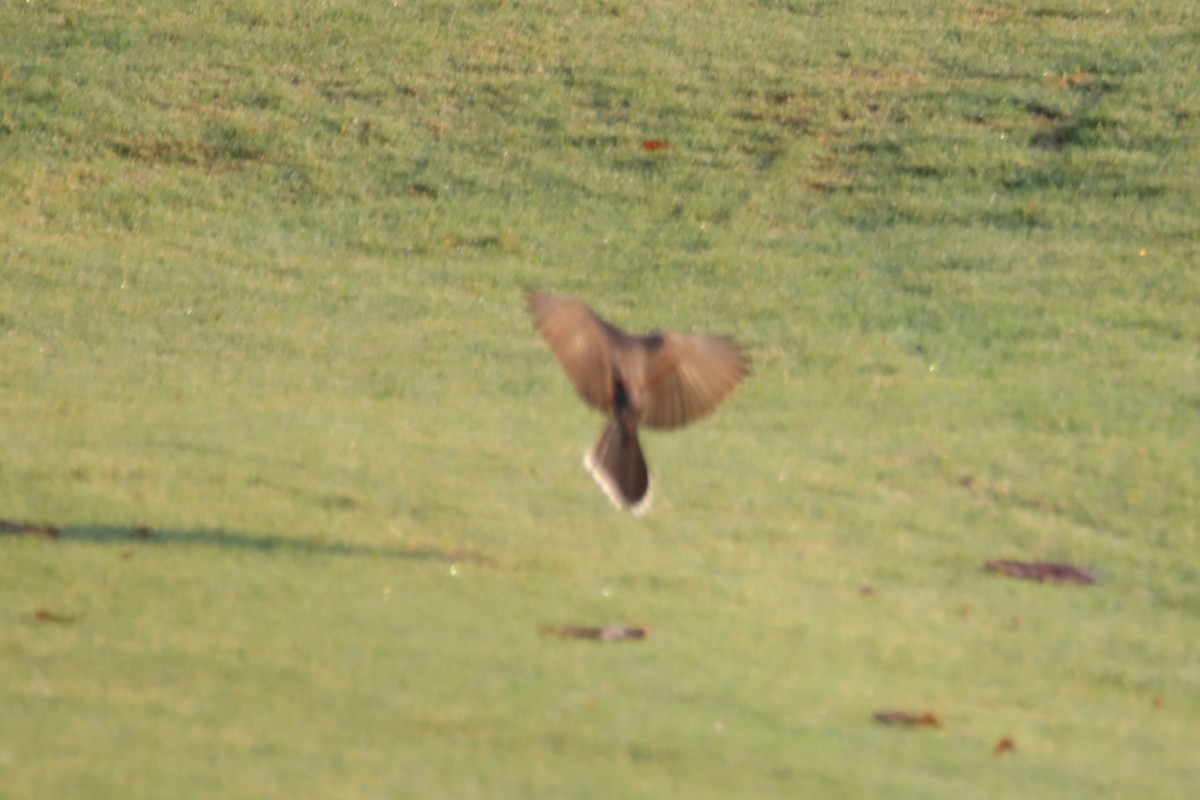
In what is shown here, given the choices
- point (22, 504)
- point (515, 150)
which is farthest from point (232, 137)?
point (22, 504)

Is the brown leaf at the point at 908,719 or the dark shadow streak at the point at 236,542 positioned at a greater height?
the brown leaf at the point at 908,719

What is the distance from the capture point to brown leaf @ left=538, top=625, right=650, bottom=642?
497 centimetres

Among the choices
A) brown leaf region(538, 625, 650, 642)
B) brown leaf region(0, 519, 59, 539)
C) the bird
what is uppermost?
the bird

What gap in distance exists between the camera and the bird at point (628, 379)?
5688mm

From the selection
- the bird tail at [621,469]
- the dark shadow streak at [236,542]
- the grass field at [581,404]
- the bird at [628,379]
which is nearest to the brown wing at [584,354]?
the bird at [628,379]

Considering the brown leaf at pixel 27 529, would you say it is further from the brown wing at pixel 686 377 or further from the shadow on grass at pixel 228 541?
the brown wing at pixel 686 377

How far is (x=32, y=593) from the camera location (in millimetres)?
5113

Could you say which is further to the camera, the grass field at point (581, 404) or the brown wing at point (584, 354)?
the brown wing at point (584, 354)

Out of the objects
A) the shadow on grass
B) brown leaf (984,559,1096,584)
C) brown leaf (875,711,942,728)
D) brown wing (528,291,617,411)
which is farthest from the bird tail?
brown leaf (875,711,942,728)

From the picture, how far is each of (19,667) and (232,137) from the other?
22.2 ft

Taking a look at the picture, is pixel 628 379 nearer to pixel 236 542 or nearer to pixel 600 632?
pixel 600 632

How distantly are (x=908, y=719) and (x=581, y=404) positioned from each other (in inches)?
130

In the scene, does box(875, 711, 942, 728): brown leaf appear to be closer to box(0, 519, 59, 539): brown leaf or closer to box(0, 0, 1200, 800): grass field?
box(0, 0, 1200, 800): grass field

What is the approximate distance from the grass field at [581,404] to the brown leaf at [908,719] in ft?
0.17
